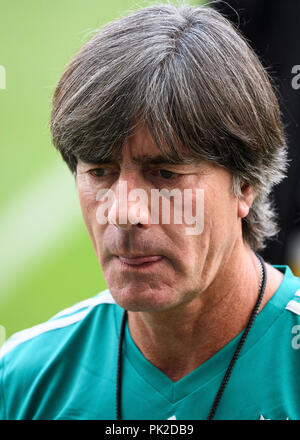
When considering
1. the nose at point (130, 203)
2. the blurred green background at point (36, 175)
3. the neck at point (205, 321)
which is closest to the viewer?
the nose at point (130, 203)

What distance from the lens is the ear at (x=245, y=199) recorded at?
1692mm

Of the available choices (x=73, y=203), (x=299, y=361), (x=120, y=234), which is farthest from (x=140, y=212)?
(x=73, y=203)

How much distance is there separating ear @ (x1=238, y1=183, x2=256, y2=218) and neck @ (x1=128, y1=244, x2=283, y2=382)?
0.12m

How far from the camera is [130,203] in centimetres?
149

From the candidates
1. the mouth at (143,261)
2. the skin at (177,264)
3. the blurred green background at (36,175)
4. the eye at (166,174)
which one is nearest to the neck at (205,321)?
the skin at (177,264)

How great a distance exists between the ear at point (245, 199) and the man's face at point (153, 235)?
82mm

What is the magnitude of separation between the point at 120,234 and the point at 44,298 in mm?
1923

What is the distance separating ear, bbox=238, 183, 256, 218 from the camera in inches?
66.6

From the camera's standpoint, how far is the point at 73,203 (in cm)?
334

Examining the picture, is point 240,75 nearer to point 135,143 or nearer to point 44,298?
point 135,143

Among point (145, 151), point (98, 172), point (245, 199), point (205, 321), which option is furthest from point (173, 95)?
point (205, 321)

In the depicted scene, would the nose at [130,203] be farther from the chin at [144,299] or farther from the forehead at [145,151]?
the chin at [144,299]

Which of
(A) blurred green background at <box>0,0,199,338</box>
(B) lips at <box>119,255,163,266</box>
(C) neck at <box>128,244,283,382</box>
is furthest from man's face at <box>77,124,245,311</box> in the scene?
(A) blurred green background at <box>0,0,199,338</box>

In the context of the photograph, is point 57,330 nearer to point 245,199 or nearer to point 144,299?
point 144,299
